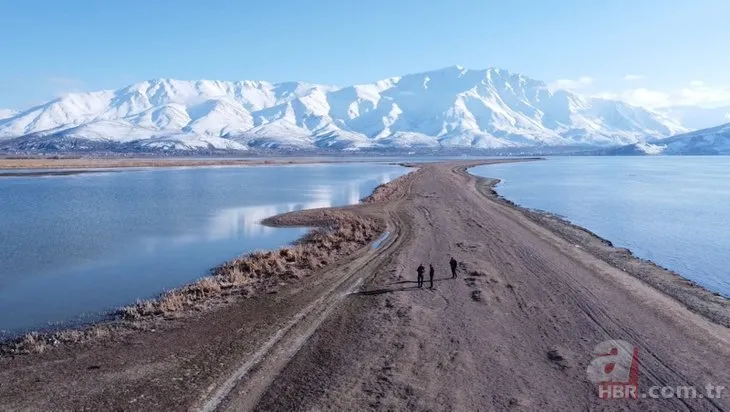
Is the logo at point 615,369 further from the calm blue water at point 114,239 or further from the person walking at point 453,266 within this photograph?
the calm blue water at point 114,239

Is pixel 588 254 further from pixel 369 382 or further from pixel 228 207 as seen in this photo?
pixel 228 207

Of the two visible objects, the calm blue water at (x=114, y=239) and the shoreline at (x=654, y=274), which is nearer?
the shoreline at (x=654, y=274)

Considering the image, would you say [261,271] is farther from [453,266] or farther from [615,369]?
[615,369]

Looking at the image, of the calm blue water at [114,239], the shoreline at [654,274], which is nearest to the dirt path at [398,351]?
the shoreline at [654,274]

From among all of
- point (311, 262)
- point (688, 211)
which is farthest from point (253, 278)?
point (688, 211)

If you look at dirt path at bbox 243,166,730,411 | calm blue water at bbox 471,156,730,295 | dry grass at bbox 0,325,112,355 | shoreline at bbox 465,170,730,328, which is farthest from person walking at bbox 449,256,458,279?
dry grass at bbox 0,325,112,355

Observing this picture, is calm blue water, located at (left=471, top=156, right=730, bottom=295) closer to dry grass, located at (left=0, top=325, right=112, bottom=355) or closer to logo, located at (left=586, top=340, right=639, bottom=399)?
logo, located at (left=586, top=340, right=639, bottom=399)
